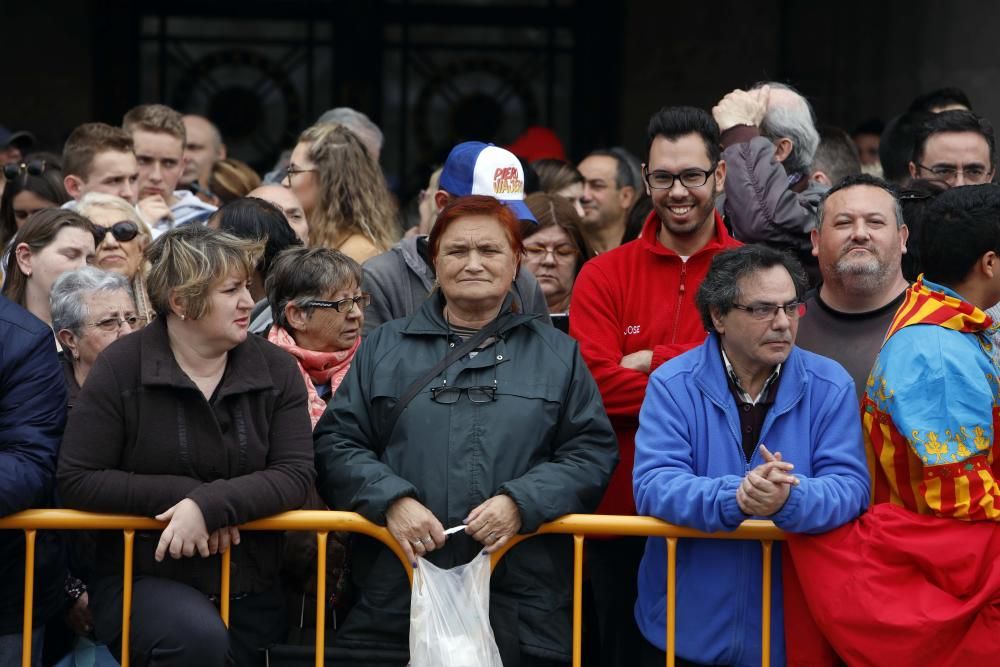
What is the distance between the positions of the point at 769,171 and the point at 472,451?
165 cm

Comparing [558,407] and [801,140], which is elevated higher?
[801,140]

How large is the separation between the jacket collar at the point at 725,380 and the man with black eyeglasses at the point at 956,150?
5.95 ft

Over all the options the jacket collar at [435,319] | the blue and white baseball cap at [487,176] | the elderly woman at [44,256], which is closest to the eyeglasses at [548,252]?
the blue and white baseball cap at [487,176]

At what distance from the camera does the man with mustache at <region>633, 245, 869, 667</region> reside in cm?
428

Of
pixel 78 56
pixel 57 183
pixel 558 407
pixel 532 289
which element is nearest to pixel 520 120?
pixel 78 56

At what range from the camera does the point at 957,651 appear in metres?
4.02

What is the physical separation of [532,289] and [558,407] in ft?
2.98

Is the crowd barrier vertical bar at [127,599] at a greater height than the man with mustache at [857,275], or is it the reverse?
the man with mustache at [857,275]

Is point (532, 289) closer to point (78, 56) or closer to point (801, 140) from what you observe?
point (801, 140)

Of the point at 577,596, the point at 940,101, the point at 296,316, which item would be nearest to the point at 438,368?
the point at 296,316

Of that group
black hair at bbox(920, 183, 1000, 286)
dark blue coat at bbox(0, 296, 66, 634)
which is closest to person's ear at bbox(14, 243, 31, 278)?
dark blue coat at bbox(0, 296, 66, 634)

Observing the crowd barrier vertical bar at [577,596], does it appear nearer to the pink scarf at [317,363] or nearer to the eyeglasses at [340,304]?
the pink scarf at [317,363]

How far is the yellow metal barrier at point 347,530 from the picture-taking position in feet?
14.1

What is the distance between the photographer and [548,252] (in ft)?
19.3
